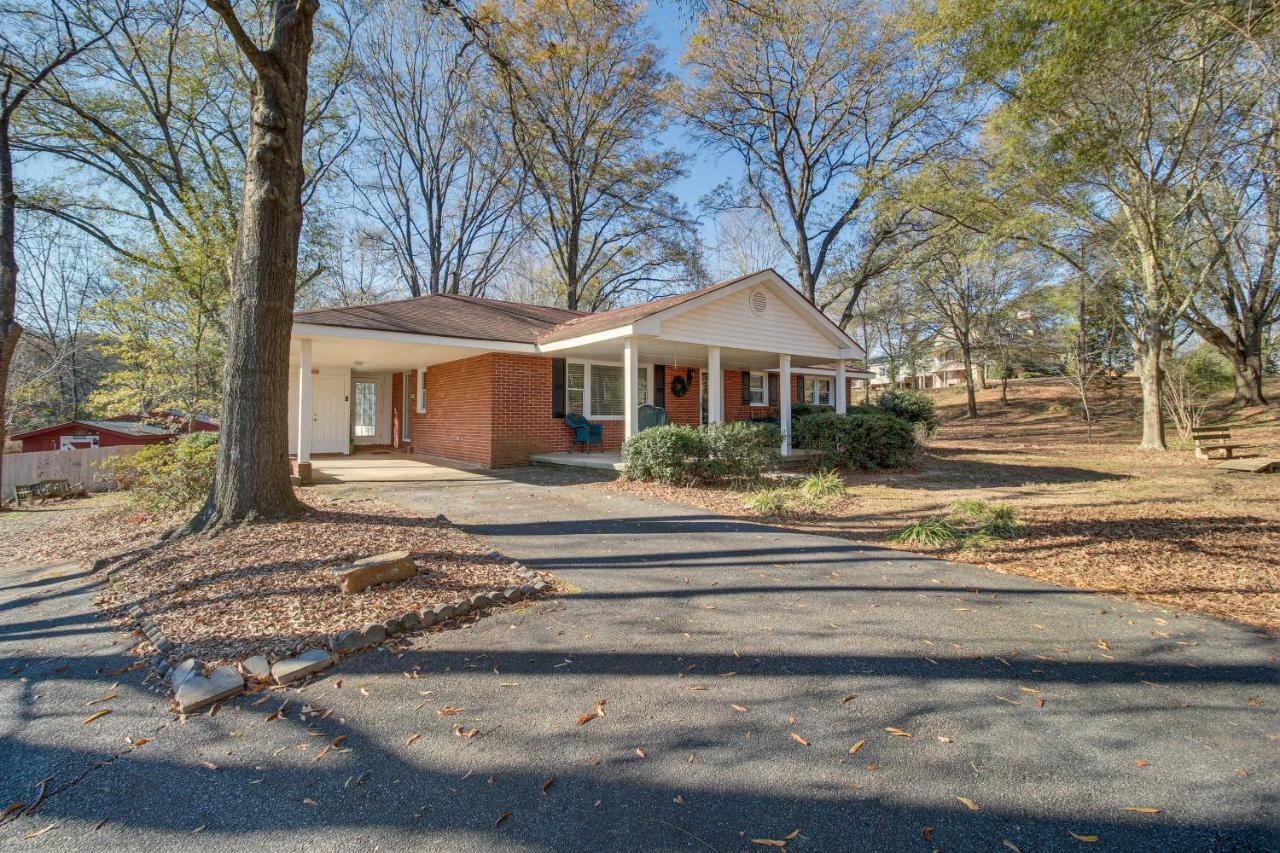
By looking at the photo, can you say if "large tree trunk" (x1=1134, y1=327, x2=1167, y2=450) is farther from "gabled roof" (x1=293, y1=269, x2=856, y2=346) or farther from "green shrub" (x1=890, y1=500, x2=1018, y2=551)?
"green shrub" (x1=890, y1=500, x2=1018, y2=551)

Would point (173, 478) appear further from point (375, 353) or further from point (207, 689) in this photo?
point (375, 353)

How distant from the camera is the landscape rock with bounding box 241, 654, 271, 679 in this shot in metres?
2.78

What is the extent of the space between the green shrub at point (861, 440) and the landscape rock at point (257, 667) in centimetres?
1024

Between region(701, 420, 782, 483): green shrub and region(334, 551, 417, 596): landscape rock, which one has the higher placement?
region(701, 420, 782, 483): green shrub

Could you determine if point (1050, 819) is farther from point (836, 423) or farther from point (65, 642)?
point (836, 423)

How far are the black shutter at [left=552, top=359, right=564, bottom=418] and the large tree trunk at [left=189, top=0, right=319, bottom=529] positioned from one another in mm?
7009

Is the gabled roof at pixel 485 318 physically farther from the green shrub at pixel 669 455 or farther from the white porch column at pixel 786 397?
the green shrub at pixel 669 455

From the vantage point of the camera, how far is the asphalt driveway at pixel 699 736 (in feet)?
6.02

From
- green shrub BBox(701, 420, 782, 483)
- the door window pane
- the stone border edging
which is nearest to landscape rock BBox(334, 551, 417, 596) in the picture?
the stone border edging

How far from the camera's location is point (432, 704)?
256cm

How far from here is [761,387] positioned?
55.6 feet

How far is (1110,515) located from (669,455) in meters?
5.56

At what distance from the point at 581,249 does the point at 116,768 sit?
2525cm

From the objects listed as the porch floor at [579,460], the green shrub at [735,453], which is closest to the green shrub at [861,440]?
the green shrub at [735,453]
